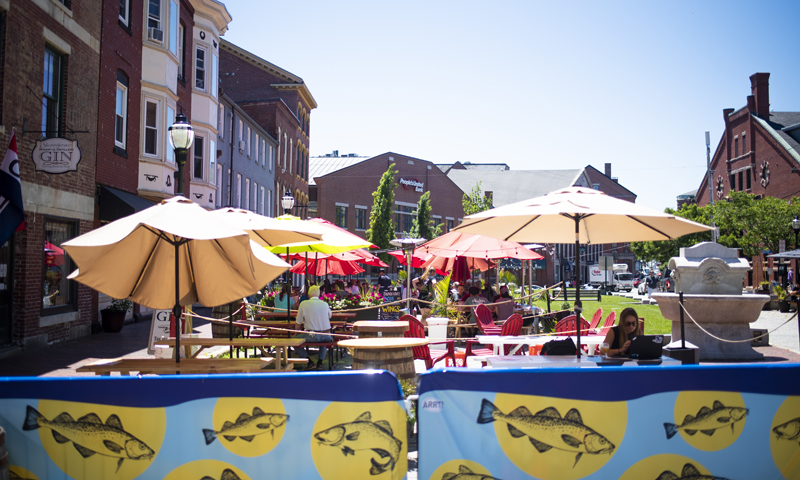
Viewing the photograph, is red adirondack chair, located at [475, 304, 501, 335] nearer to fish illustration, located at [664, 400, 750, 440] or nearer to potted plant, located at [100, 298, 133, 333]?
fish illustration, located at [664, 400, 750, 440]

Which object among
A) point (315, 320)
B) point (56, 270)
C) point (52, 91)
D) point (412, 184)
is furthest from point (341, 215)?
point (315, 320)

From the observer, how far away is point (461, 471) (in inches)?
158

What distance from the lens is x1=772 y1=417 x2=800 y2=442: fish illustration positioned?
4.13 metres

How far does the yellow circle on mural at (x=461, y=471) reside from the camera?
400cm

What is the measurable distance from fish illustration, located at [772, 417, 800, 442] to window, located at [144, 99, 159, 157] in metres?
19.1

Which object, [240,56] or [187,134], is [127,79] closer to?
[187,134]

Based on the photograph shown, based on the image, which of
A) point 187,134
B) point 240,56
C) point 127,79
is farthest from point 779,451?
point 240,56

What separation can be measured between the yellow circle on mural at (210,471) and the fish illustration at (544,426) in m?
1.70

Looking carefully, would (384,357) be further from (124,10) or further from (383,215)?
(383,215)

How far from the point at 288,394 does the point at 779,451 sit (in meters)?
3.45

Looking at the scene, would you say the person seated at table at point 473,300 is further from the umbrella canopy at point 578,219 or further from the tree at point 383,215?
the tree at point 383,215

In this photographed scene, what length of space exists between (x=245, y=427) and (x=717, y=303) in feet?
33.5

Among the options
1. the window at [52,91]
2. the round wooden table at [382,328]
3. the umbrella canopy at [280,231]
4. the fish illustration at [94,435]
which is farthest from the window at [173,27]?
the fish illustration at [94,435]

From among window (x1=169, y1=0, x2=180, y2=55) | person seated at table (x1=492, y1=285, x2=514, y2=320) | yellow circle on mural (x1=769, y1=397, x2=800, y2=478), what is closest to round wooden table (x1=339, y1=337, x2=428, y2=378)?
yellow circle on mural (x1=769, y1=397, x2=800, y2=478)
